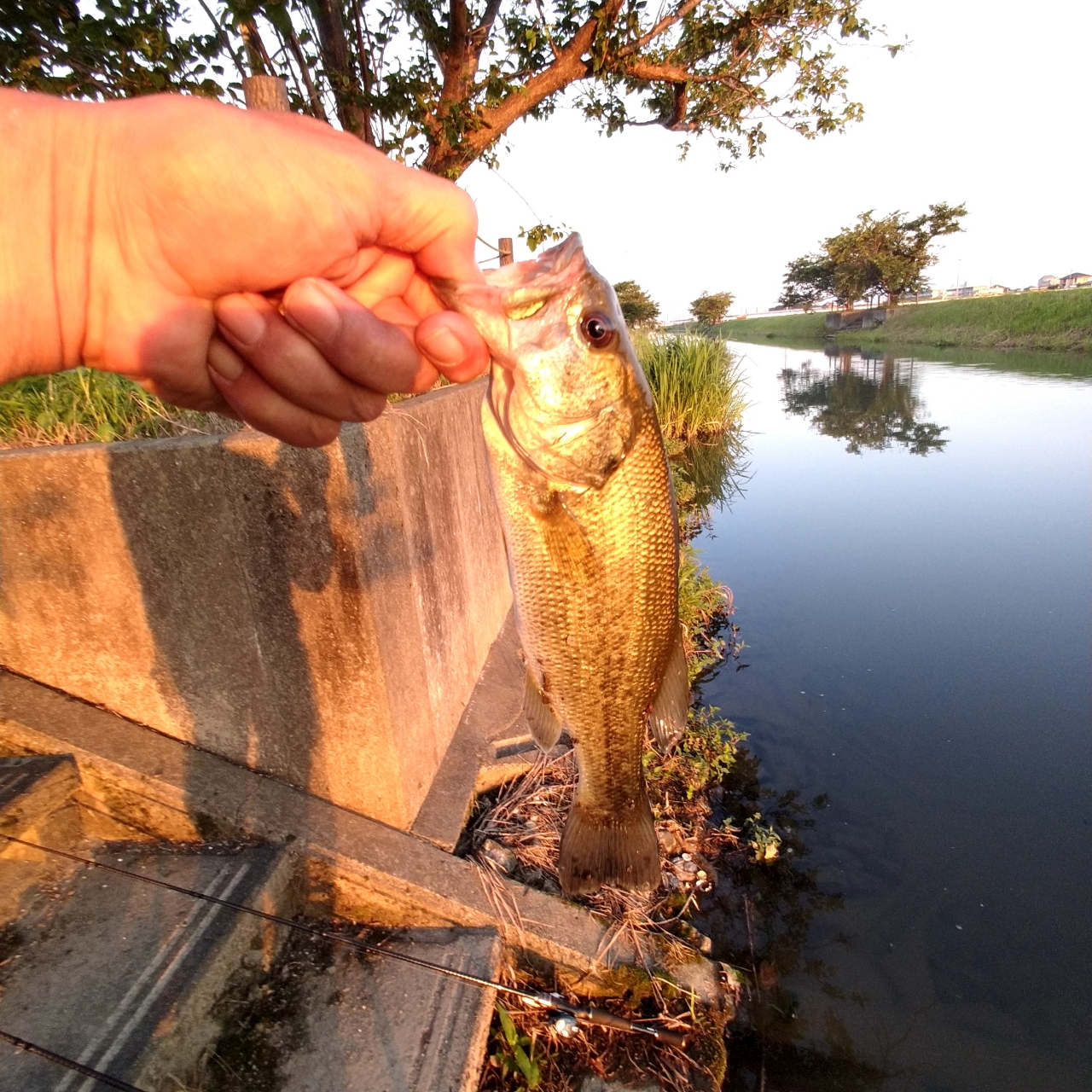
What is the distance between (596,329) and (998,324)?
4592 centimetres

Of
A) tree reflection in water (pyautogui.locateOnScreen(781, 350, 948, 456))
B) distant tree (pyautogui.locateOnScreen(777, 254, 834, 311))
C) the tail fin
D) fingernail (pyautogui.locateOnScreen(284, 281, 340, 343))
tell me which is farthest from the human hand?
distant tree (pyautogui.locateOnScreen(777, 254, 834, 311))

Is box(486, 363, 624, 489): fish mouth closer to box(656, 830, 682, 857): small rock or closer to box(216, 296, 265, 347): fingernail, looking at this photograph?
box(216, 296, 265, 347): fingernail

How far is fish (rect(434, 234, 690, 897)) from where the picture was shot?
183 centimetres

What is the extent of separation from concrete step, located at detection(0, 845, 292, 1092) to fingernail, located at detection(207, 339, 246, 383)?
6.42 ft

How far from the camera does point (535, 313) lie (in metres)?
1.80

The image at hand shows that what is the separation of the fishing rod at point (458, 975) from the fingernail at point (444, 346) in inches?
82.4

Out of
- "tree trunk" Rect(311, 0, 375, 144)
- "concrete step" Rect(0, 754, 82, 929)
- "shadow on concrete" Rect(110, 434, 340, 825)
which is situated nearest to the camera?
"concrete step" Rect(0, 754, 82, 929)

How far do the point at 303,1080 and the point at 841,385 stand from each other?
27.8m

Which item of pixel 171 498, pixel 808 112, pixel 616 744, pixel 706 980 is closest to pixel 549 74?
pixel 808 112

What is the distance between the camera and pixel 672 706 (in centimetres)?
227

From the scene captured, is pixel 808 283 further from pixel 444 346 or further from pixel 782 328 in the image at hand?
pixel 444 346

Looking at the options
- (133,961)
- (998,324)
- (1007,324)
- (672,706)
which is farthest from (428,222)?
(998,324)

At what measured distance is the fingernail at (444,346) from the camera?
174 cm

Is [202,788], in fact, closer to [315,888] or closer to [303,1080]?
[315,888]
